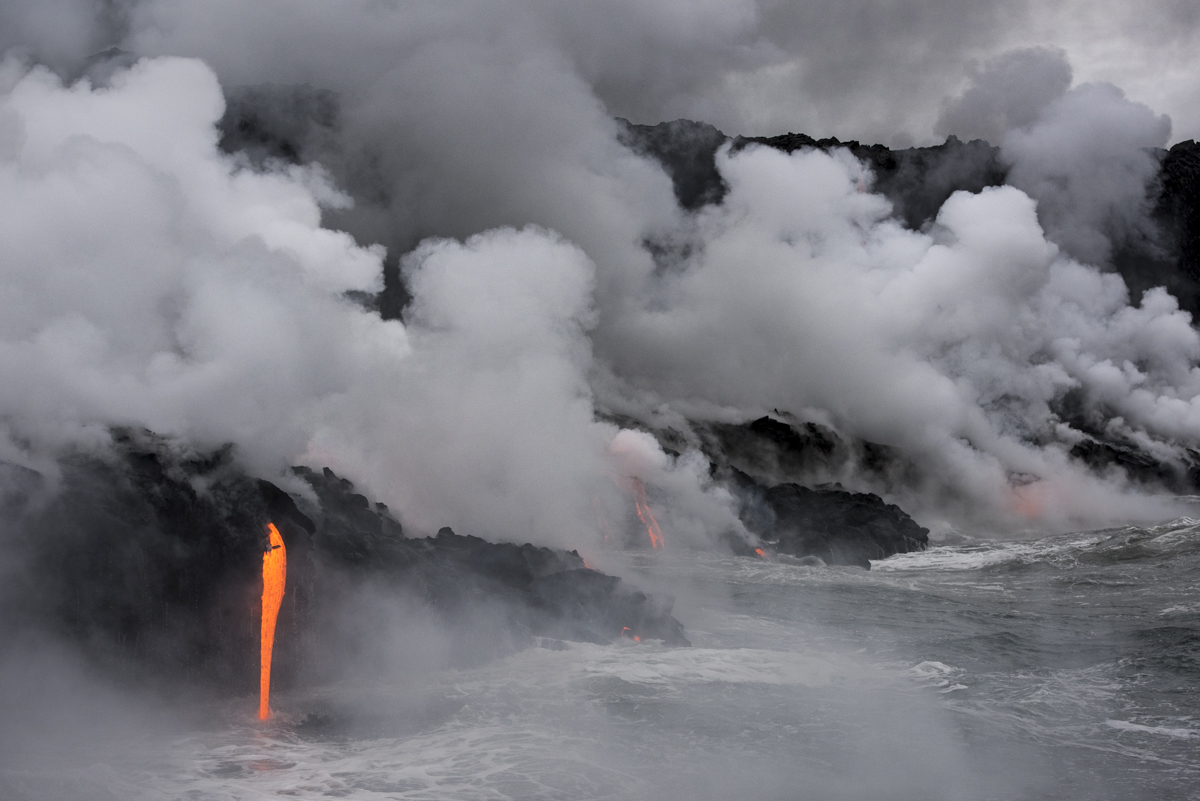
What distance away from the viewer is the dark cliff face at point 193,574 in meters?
24.2

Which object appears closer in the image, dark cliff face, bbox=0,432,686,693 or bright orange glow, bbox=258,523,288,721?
dark cliff face, bbox=0,432,686,693

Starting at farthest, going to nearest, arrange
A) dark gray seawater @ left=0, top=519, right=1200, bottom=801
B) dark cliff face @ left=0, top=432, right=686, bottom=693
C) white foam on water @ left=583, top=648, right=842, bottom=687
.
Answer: white foam on water @ left=583, top=648, right=842, bottom=687, dark cliff face @ left=0, top=432, right=686, bottom=693, dark gray seawater @ left=0, top=519, right=1200, bottom=801

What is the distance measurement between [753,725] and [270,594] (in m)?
16.0

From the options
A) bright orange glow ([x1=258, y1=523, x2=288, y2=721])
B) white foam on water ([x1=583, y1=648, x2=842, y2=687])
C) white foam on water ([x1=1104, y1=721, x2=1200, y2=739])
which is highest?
bright orange glow ([x1=258, y1=523, x2=288, y2=721])

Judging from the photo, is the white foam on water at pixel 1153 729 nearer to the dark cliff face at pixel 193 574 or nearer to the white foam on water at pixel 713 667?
the white foam on water at pixel 713 667

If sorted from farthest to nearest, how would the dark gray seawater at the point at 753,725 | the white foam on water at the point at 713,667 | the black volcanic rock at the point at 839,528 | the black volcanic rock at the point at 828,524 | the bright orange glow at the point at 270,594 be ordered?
the black volcanic rock at the point at 828,524 < the black volcanic rock at the point at 839,528 < the white foam on water at the point at 713,667 < the bright orange glow at the point at 270,594 < the dark gray seawater at the point at 753,725

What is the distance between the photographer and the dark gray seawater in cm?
2139

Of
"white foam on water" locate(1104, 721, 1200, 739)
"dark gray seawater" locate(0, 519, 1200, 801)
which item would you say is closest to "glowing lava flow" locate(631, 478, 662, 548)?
"dark gray seawater" locate(0, 519, 1200, 801)

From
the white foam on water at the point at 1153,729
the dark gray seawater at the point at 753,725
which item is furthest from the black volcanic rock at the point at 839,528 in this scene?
the white foam on water at the point at 1153,729

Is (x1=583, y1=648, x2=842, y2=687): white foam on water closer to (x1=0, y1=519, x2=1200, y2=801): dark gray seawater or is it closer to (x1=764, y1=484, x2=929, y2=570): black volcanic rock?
(x1=0, y1=519, x2=1200, y2=801): dark gray seawater

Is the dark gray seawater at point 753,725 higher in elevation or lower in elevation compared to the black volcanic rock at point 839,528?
lower

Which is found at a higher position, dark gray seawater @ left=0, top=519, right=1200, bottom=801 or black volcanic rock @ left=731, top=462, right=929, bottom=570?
black volcanic rock @ left=731, top=462, right=929, bottom=570

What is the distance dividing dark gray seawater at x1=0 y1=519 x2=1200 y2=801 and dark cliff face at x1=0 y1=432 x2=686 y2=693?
199 centimetres

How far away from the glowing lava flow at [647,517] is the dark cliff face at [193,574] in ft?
163
